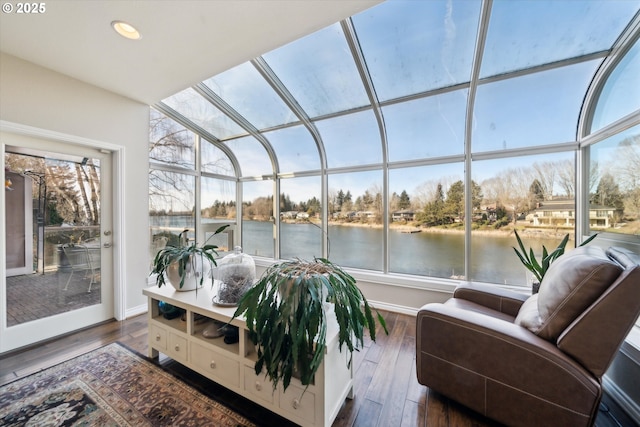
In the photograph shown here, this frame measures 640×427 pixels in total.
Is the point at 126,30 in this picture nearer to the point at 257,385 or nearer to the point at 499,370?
the point at 257,385

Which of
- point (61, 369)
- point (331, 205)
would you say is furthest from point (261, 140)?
point (61, 369)

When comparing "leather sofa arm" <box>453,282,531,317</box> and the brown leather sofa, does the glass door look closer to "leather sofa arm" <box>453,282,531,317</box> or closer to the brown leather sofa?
the brown leather sofa

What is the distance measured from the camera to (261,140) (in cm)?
368

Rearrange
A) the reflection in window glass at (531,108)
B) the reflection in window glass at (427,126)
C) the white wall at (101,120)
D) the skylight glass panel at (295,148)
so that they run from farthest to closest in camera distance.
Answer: the skylight glass panel at (295,148) < the reflection in window glass at (427,126) < the reflection in window glass at (531,108) < the white wall at (101,120)

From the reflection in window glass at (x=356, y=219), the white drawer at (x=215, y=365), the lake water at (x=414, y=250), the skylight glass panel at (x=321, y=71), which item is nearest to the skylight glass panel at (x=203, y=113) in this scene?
the skylight glass panel at (x=321, y=71)

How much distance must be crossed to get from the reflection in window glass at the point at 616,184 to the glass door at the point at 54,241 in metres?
4.78

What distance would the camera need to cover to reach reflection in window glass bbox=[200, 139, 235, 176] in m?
3.78

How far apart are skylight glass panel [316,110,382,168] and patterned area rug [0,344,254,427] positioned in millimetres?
2924

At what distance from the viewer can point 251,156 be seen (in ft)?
13.2

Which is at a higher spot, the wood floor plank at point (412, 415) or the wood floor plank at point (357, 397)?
the wood floor plank at point (412, 415)

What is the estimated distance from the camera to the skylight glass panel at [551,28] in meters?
1.70

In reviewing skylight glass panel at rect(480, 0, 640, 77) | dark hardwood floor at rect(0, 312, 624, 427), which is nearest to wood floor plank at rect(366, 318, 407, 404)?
dark hardwood floor at rect(0, 312, 624, 427)

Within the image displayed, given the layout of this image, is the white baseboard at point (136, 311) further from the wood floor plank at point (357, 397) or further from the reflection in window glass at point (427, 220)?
the reflection in window glass at point (427, 220)

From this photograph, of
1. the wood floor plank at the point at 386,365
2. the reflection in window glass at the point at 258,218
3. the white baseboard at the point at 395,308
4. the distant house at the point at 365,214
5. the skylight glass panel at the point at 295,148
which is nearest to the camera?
the wood floor plank at the point at 386,365
